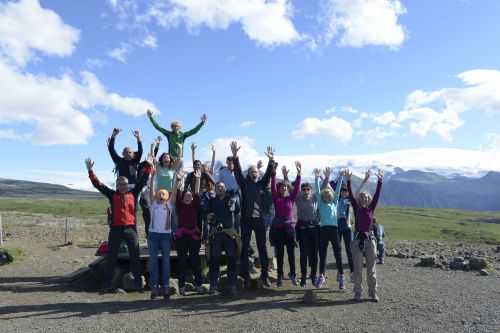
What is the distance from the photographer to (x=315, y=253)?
42.3 ft

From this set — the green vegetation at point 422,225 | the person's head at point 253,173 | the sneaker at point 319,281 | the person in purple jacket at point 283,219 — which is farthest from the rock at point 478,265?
the green vegetation at point 422,225

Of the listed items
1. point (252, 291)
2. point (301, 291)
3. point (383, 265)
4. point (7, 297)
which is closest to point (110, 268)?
point (7, 297)

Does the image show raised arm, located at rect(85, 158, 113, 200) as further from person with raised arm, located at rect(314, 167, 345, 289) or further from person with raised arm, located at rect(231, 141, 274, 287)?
person with raised arm, located at rect(314, 167, 345, 289)

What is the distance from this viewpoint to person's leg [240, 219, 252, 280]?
12.4 metres

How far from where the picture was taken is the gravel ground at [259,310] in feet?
30.7

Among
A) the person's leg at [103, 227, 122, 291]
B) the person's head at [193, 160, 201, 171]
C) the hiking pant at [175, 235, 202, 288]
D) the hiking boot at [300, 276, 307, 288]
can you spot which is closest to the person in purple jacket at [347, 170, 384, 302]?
the hiking boot at [300, 276, 307, 288]

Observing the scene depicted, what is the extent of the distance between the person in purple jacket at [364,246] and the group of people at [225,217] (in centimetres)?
3

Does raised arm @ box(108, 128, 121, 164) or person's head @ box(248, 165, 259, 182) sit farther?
raised arm @ box(108, 128, 121, 164)

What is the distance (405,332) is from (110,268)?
8131mm

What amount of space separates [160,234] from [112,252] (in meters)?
1.59

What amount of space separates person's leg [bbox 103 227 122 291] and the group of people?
3 centimetres

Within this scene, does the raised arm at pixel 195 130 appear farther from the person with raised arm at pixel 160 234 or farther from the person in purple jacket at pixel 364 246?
the person in purple jacket at pixel 364 246

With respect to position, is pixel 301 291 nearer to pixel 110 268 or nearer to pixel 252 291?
pixel 252 291

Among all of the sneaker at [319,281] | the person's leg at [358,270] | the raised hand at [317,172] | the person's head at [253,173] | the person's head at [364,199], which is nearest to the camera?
the person's leg at [358,270]
